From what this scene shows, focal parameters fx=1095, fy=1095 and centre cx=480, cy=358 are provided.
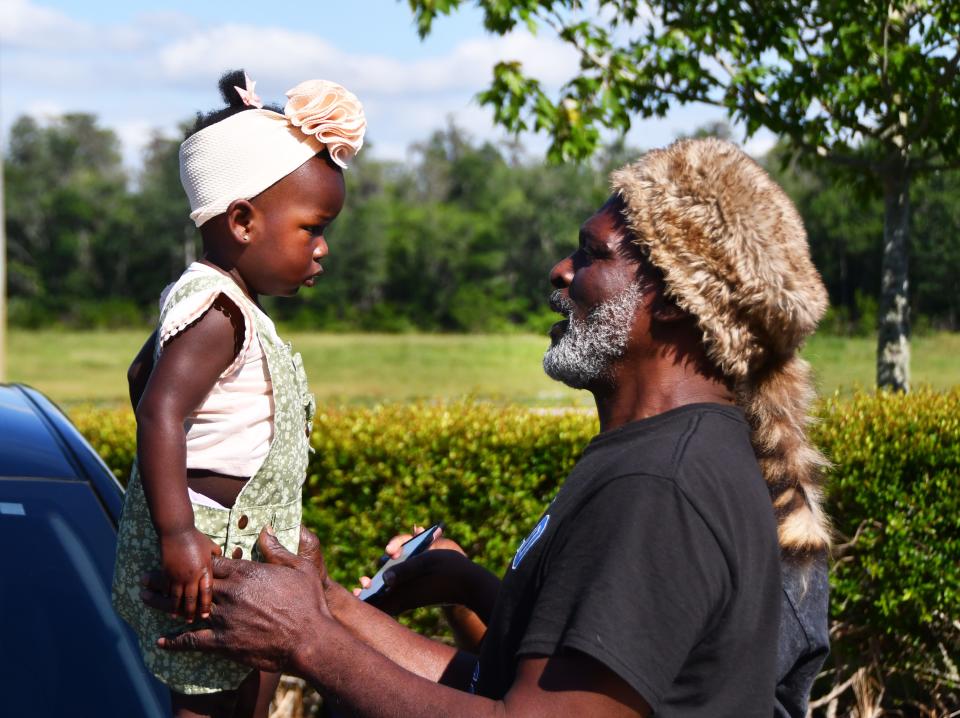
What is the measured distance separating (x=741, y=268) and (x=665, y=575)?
538 mm

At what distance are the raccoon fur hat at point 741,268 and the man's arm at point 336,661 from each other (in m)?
0.59

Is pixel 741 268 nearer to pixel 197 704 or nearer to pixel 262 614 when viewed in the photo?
pixel 262 614

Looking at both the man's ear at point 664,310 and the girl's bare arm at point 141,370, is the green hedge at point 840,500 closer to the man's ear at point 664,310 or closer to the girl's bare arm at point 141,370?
the girl's bare arm at point 141,370

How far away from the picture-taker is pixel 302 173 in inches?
91.5

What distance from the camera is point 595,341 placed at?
1.93m

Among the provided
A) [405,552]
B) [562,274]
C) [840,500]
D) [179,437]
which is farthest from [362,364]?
[562,274]

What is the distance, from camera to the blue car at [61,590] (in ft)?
7.09

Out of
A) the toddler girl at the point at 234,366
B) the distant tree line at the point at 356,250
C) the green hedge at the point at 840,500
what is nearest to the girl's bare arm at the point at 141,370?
the toddler girl at the point at 234,366

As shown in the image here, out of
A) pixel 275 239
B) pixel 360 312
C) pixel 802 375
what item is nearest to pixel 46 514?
pixel 275 239

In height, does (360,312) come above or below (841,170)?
below

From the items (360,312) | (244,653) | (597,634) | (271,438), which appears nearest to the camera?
(597,634)

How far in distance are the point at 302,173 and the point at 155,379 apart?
0.54 m

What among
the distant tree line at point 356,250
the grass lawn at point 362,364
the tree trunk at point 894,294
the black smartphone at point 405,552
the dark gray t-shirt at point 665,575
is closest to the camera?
the dark gray t-shirt at point 665,575

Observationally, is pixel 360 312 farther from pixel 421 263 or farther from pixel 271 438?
pixel 271 438
